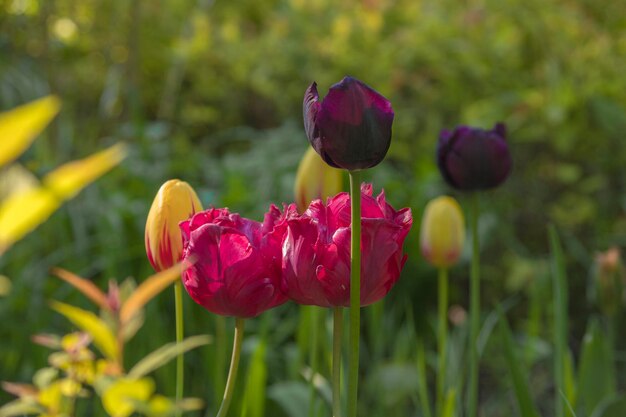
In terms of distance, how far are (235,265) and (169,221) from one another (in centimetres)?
13

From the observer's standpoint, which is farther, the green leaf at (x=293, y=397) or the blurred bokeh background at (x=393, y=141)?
the blurred bokeh background at (x=393, y=141)

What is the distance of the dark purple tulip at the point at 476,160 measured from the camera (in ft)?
3.19

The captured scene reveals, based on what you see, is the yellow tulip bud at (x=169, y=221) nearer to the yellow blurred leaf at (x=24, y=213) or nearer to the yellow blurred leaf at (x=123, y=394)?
the yellow blurred leaf at (x=123, y=394)

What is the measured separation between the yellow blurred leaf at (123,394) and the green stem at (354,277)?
0.15 metres

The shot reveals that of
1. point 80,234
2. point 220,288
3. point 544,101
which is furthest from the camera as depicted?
point 544,101

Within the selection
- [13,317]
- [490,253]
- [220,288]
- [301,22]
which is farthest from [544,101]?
[220,288]

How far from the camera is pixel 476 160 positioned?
98 centimetres

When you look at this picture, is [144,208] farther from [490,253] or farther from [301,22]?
[301,22]

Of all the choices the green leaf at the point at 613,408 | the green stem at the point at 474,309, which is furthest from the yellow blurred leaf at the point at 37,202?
the green leaf at the point at 613,408

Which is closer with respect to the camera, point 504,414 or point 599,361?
point 599,361

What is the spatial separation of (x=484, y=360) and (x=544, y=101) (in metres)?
0.78

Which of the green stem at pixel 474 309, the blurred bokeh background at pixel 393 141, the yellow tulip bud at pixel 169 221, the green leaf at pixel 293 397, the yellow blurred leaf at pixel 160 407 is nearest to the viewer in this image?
the yellow blurred leaf at pixel 160 407

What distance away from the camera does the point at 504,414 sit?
65.7 inches

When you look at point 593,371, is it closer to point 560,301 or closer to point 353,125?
point 560,301
